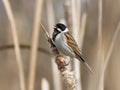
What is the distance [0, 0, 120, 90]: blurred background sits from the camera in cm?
174

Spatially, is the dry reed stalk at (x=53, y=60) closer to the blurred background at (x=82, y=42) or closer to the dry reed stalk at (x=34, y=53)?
the blurred background at (x=82, y=42)

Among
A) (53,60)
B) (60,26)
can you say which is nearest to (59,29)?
(60,26)

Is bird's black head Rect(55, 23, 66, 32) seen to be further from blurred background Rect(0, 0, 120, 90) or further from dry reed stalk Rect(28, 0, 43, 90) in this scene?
dry reed stalk Rect(28, 0, 43, 90)

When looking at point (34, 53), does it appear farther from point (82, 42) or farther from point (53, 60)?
point (82, 42)

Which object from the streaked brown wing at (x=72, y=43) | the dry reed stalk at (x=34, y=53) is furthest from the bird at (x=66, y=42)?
the dry reed stalk at (x=34, y=53)

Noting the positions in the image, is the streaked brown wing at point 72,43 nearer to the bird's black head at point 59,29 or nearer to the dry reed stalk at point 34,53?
the bird's black head at point 59,29

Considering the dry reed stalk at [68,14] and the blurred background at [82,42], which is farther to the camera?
the blurred background at [82,42]

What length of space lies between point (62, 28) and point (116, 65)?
0.35m

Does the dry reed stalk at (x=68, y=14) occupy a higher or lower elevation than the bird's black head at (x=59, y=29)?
lower

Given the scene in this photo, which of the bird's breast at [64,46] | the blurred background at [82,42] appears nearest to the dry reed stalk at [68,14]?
the blurred background at [82,42]

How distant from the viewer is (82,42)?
201 centimetres

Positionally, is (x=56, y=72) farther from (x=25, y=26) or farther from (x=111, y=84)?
(x=25, y=26)

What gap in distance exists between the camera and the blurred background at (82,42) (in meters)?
1.74

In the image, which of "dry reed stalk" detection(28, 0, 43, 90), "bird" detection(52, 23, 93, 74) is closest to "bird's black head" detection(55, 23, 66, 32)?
"bird" detection(52, 23, 93, 74)
